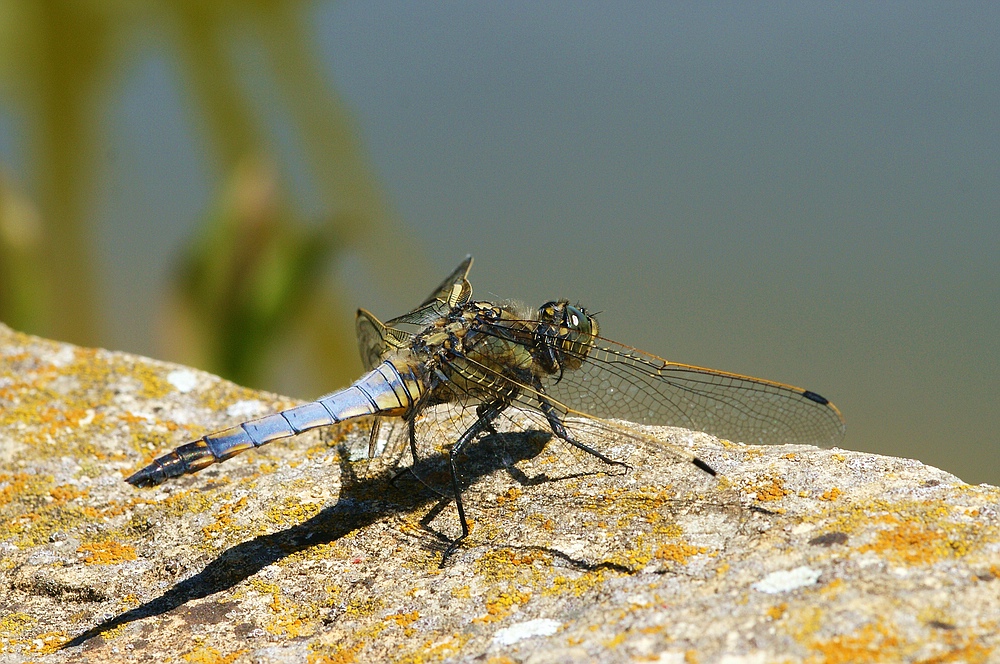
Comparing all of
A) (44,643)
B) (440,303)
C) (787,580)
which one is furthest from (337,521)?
(787,580)

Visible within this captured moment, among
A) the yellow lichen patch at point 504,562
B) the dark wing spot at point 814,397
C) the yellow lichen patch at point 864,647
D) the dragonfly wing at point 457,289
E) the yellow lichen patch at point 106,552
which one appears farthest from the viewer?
the dragonfly wing at point 457,289

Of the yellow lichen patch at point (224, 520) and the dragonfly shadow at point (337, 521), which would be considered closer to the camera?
the dragonfly shadow at point (337, 521)

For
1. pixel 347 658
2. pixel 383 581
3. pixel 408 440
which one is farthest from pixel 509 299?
pixel 347 658

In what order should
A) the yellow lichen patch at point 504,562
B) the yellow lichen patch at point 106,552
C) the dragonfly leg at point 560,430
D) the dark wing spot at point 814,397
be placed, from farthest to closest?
the dark wing spot at point 814,397 → the dragonfly leg at point 560,430 → the yellow lichen patch at point 106,552 → the yellow lichen patch at point 504,562

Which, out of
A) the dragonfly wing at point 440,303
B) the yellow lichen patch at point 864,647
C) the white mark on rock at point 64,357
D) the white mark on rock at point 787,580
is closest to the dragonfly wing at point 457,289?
the dragonfly wing at point 440,303

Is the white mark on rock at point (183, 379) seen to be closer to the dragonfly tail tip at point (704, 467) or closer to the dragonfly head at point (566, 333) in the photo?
the dragonfly head at point (566, 333)

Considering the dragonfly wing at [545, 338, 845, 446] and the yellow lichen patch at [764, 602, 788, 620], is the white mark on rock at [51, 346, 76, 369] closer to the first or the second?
the dragonfly wing at [545, 338, 845, 446]

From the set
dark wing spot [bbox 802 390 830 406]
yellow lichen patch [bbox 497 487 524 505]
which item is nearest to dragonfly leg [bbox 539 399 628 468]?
yellow lichen patch [bbox 497 487 524 505]

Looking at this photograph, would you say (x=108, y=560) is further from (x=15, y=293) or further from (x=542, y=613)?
(x=15, y=293)
